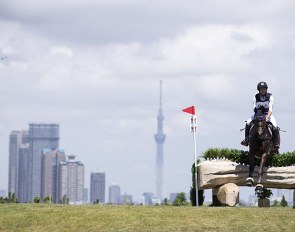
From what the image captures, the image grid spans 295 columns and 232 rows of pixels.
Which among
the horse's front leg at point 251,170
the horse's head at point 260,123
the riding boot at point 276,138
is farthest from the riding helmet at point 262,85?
the horse's front leg at point 251,170

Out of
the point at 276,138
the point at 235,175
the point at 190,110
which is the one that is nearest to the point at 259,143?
the point at 276,138

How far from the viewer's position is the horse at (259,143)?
1243 inches

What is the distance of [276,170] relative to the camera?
1281 inches

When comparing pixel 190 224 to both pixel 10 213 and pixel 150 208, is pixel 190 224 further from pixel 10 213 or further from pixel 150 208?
pixel 10 213

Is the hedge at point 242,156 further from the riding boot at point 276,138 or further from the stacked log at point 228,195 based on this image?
the stacked log at point 228,195

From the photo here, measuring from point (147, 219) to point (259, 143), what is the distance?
621cm

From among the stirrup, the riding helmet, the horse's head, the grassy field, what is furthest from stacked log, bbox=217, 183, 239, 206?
the riding helmet

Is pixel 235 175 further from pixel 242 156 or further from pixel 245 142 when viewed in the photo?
pixel 245 142

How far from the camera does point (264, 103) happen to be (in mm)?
31875

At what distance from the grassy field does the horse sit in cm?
284

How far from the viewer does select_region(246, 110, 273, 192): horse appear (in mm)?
31562

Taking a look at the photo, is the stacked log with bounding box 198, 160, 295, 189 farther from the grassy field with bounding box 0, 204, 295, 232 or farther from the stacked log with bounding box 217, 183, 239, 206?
the grassy field with bounding box 0, 204, 295, 232

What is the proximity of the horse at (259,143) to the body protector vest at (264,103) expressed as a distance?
0.21 meters

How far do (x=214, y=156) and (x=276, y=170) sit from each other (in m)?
2.28
